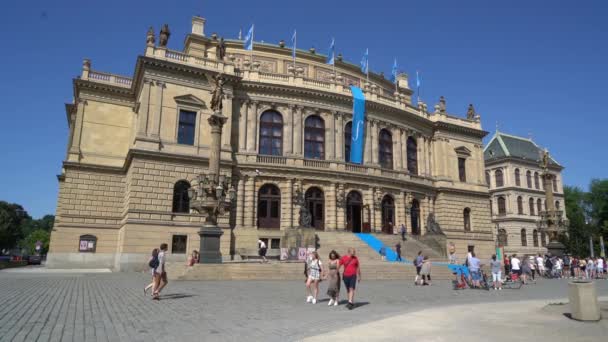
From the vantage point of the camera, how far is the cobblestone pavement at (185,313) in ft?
26.4

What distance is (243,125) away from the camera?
118ft

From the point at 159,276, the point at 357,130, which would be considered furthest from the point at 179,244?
the point at 357,130

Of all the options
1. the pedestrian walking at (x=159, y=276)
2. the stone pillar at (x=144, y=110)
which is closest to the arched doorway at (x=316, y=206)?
the stone pillar at (x=144, y=110)

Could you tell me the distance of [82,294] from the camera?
47.3ft

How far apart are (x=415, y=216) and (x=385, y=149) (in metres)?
7.86

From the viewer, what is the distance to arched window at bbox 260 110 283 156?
37.0 m

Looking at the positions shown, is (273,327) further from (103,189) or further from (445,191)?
(445,191)

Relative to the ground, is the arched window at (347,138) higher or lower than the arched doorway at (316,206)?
higher

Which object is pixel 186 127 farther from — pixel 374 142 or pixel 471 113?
pixel 471 113

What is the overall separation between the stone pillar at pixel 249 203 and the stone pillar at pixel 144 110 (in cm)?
909

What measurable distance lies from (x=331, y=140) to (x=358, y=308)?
2730cm

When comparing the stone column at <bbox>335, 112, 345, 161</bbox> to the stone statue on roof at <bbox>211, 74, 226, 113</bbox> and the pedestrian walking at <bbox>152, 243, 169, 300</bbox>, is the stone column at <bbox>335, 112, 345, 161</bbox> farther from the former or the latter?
the pedestrian walking at <bbox>152, 243, 169, 300</bbox>

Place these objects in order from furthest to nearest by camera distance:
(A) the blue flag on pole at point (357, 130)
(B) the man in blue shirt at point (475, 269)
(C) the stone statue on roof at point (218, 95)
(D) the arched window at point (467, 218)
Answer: (D) the arched window at point (467, 218), (A) the blue flag on pole at point (357, 130), (C) the stone statue on roof at point (218, 95), (B) the man in blue shirt at point (475, 269)

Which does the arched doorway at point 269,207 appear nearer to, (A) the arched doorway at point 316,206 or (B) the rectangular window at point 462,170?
(A) the arched doorway at point 316,206
